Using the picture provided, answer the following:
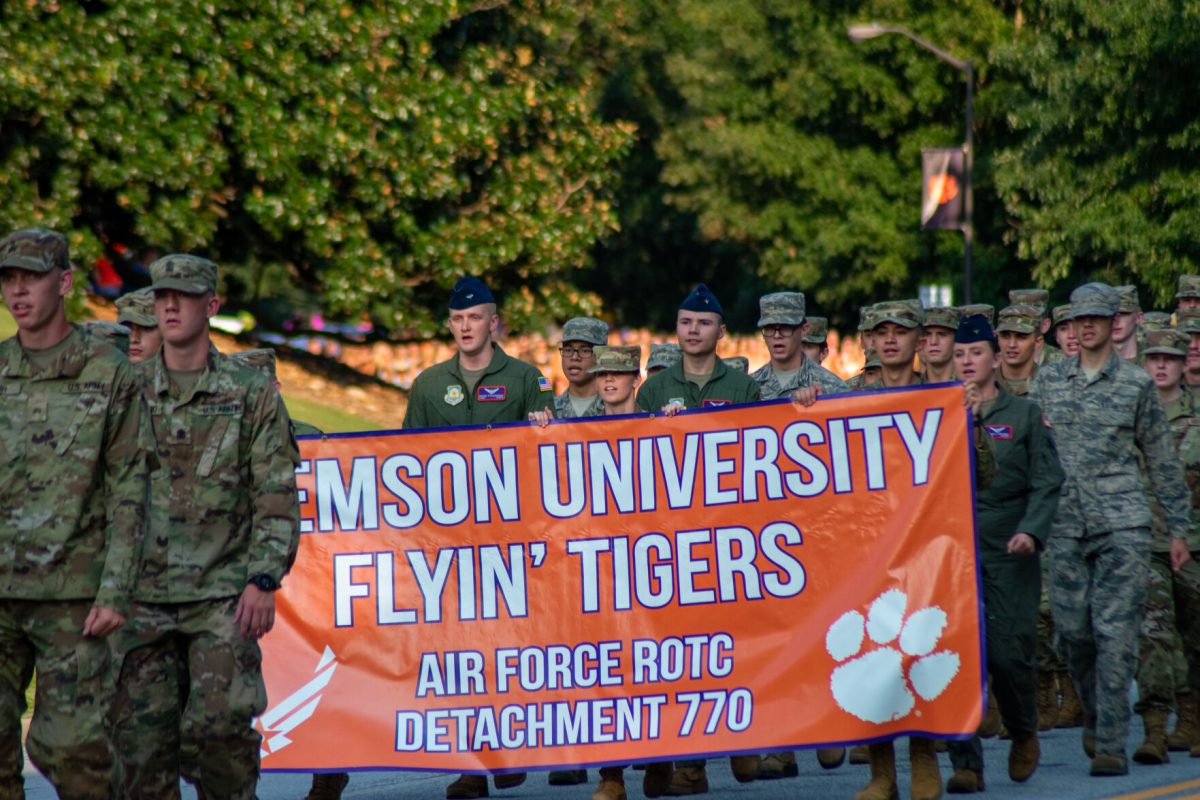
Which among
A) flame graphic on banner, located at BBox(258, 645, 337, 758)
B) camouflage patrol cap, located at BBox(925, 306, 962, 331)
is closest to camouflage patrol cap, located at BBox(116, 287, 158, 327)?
flame graphic on banner, located at BBox(258, 645, 337, 758)

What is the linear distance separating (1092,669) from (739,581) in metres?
2.31

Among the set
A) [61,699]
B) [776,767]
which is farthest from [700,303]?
[61,699]

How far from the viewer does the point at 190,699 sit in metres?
7.75

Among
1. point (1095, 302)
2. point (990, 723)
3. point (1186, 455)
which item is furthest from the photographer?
point (990, 723)

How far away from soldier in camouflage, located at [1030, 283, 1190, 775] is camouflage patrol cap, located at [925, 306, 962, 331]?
0.83 metres

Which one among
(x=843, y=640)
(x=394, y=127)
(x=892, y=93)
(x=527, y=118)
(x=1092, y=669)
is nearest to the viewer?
(x=843, y=640)

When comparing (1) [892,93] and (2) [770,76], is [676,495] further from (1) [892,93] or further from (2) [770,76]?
(2) [770,76]

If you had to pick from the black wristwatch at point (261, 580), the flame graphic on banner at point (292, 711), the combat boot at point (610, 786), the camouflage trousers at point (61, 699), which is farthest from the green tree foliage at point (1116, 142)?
the camouflage trousers at point (61, 699)

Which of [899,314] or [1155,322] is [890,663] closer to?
[899,314]

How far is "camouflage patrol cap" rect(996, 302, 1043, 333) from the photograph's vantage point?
12.8 metres

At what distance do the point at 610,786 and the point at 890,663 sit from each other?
4.47 ft

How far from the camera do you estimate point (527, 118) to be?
1272 inches

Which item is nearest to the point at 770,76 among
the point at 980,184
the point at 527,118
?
the point at 980,184

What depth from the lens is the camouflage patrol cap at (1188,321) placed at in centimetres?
1262
